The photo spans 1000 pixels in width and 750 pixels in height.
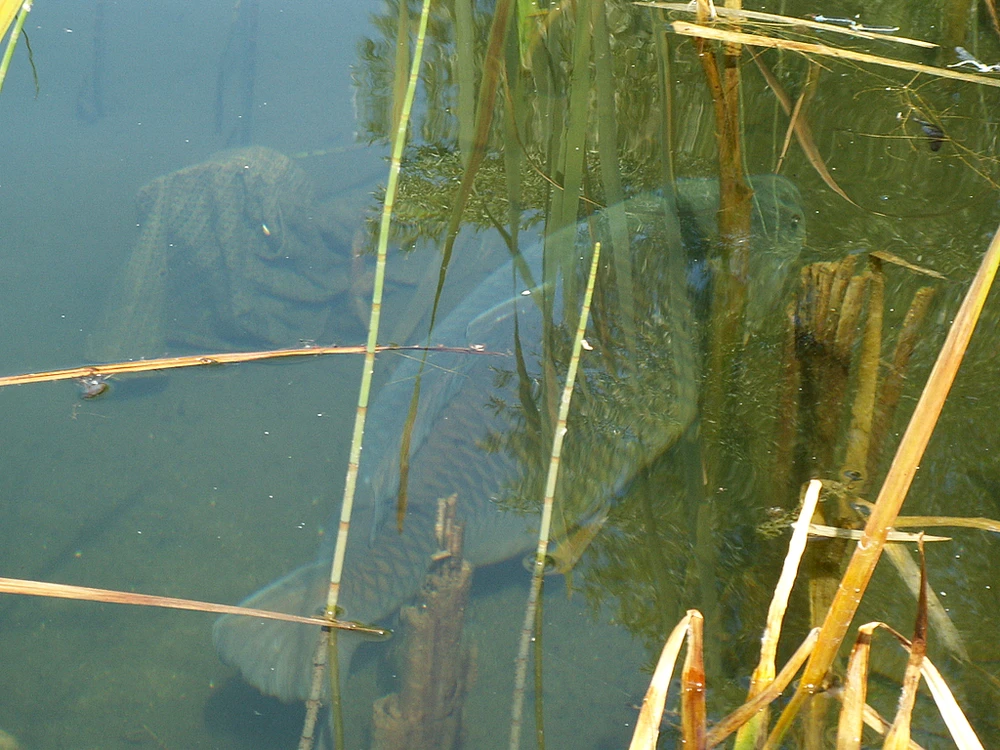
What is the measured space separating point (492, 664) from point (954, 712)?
3.72ft

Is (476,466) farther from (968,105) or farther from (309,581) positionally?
(968,105)

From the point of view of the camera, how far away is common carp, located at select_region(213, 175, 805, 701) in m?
2.02

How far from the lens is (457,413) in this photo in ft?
8.14

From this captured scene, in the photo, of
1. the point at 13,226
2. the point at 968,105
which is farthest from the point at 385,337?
the point at 968,105

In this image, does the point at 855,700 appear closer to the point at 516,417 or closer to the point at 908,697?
the point at 908,697

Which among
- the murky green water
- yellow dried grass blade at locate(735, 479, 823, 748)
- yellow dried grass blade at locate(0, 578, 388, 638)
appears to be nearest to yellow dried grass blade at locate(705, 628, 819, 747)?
yellow dried grass blade at locate(735, 479, 823, 748)

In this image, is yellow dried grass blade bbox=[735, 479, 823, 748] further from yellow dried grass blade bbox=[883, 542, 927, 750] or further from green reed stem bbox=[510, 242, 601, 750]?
green reed stem bbox=[510, 242, 601, 750]

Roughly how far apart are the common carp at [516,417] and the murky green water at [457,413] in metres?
0.02

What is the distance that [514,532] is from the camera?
2111 mm

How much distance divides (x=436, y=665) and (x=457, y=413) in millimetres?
814

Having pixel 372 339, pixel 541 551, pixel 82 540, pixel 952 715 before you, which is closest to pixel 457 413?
pixel 541 551

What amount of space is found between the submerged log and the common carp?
46mm

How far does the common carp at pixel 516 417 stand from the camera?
2016 millimetres

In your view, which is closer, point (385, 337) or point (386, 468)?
point (386, 468)
